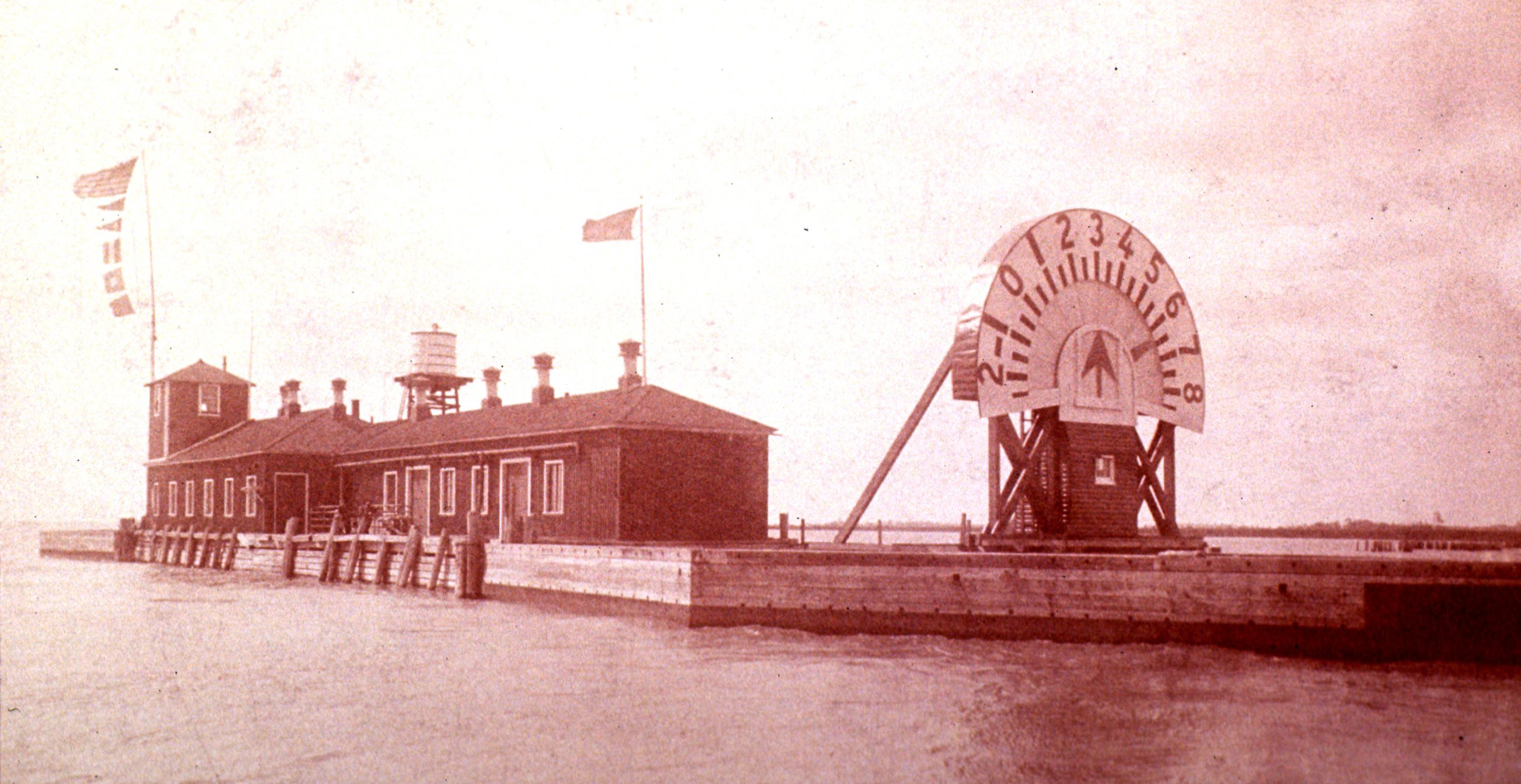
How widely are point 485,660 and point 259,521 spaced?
2504 centimetres

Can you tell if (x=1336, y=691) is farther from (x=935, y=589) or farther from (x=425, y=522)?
(x=425, y=522)

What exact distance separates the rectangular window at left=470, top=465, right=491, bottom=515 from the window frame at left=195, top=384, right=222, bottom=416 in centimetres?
1802

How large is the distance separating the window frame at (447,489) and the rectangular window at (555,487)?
408 cm

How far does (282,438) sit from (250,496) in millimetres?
1992

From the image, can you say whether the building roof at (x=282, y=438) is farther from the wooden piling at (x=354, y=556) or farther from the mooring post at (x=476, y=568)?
the mooring post at (x=476, y=568)

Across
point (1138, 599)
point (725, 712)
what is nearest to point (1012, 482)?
point (1138, 599)

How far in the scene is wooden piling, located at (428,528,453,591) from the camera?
27250 mm

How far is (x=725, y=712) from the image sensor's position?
1223 centimetres

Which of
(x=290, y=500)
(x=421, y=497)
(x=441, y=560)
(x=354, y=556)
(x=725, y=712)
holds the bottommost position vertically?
(x=725, y=712)

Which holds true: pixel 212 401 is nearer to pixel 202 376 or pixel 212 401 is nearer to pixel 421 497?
pixel 202 376

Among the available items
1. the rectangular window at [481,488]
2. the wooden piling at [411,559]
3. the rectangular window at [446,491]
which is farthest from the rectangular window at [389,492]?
the wooden piling at [411,559]

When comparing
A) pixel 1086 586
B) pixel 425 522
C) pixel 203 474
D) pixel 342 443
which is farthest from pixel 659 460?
pixel 203 474

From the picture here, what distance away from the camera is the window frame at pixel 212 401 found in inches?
1741

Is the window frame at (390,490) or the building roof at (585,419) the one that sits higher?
the building roof at (585,419)
